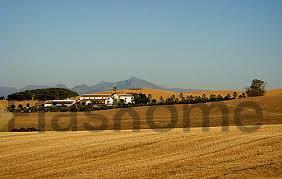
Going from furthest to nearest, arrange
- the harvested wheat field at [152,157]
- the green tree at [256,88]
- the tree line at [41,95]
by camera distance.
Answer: the tree line at [41,95] < the green tree at [256,88] < the harvested wheat field at [152,157]

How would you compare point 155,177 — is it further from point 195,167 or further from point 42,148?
point 42,148

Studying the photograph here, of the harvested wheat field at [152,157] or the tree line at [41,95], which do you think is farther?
the tree line at [41,95]

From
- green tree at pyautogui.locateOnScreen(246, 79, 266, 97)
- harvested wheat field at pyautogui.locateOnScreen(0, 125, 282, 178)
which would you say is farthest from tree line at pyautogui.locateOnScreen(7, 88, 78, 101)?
harvested wheat field at pyautogui.locateOnScreen(0, 125, 282, 178)

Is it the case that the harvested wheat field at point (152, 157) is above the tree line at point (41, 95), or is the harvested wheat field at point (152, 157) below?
below

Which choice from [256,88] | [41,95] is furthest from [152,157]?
[41,95]

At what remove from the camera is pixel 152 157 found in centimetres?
2230

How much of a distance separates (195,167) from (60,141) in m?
13.2

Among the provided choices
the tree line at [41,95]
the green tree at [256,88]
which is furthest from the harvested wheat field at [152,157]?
the tree line at [41,95]

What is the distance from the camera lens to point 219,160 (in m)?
20.2

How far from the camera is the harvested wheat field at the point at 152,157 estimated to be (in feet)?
60.9

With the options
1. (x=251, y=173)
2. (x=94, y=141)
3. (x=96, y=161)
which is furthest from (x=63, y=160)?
(x=251, y=173)

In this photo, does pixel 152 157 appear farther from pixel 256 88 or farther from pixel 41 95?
pixel 41 95

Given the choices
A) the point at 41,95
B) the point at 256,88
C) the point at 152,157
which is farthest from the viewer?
the point at 41,95

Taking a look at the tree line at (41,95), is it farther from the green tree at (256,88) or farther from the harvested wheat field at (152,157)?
the harvested wheat field at (152,157)
